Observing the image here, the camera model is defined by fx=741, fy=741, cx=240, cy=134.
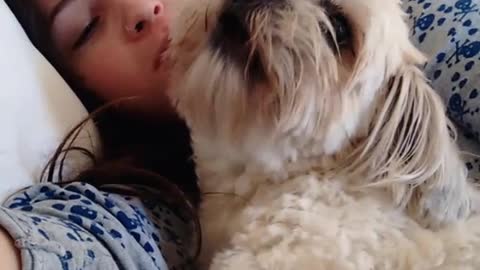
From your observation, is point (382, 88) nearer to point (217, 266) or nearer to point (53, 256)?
point (217, 266)

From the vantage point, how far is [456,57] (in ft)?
4.33

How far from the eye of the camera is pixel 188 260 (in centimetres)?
109

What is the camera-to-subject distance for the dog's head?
96 centimetres

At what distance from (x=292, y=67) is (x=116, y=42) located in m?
0.46

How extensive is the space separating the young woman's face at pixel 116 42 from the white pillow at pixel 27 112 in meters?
0.17

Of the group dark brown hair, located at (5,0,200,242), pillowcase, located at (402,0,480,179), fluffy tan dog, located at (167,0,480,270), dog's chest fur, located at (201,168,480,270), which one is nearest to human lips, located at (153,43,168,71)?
dark brown hair, located at (5,0,200,242)

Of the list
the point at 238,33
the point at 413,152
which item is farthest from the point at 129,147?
the point at 413,152

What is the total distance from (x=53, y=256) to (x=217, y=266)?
29 centimetres

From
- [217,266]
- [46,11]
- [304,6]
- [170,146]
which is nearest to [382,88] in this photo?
[304,6]

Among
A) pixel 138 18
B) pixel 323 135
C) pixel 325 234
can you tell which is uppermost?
pixel 138 18

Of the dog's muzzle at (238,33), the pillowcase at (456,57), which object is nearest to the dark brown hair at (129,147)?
the dog's muzzle at (238,33)

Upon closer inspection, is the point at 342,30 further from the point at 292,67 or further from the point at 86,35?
the point at 86,35

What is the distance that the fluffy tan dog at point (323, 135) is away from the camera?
966 mm

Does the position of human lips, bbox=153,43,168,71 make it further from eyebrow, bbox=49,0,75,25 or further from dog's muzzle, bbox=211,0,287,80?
dog's muzzle, bbox=211,0,287,80
